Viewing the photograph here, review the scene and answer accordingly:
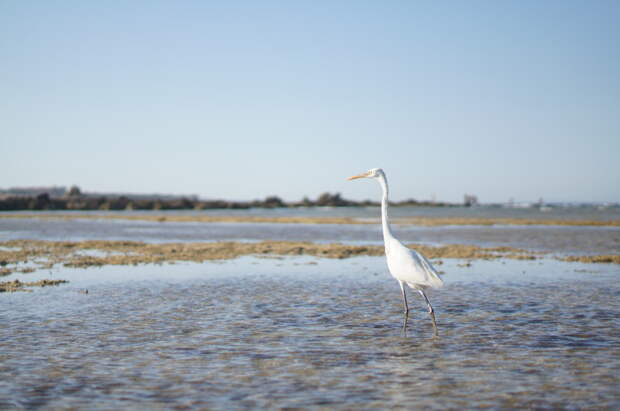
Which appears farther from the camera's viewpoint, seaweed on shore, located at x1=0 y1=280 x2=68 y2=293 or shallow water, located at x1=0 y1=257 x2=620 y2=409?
seaweed on shore, located at x1=0 y1=280 x2=68 y2=293

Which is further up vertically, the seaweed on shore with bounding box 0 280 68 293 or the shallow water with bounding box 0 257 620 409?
the seaweed on shore with bounding box 0 280 68 293

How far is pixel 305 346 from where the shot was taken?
9.32m

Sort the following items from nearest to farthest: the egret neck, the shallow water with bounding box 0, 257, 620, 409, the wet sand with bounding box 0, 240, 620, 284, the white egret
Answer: the shallow water with bounding box 0, 257, 620, 409
the white egret
the egret neck
the wet sand with bounding box 0, 240, 620, 284

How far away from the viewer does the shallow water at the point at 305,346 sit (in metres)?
6.93

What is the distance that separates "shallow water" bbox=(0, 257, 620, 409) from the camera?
→ 6934 mm

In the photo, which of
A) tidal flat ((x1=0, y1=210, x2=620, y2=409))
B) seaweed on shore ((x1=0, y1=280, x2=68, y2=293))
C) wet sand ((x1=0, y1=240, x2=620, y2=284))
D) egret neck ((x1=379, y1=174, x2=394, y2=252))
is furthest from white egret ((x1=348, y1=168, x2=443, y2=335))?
wet sand ((x1=0, y1=240, x2=620, y2=284))

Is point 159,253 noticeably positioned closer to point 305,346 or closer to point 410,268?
point 410,268

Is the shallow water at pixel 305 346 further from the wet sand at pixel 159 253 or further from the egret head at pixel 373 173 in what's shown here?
the wet sand at pixel 159 253

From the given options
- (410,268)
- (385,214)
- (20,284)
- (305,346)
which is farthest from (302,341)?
(20,284)

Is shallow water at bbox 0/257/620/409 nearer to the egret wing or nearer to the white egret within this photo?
the white egret

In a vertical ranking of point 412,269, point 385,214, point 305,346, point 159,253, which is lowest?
point 305,346

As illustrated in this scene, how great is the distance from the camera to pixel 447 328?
10742 mm

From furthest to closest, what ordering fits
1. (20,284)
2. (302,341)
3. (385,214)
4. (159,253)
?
(159,253) < (20,284) < (385,214) < (302,341)

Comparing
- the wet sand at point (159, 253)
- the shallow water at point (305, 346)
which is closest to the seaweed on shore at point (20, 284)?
the shallow water at point (305, 346)
